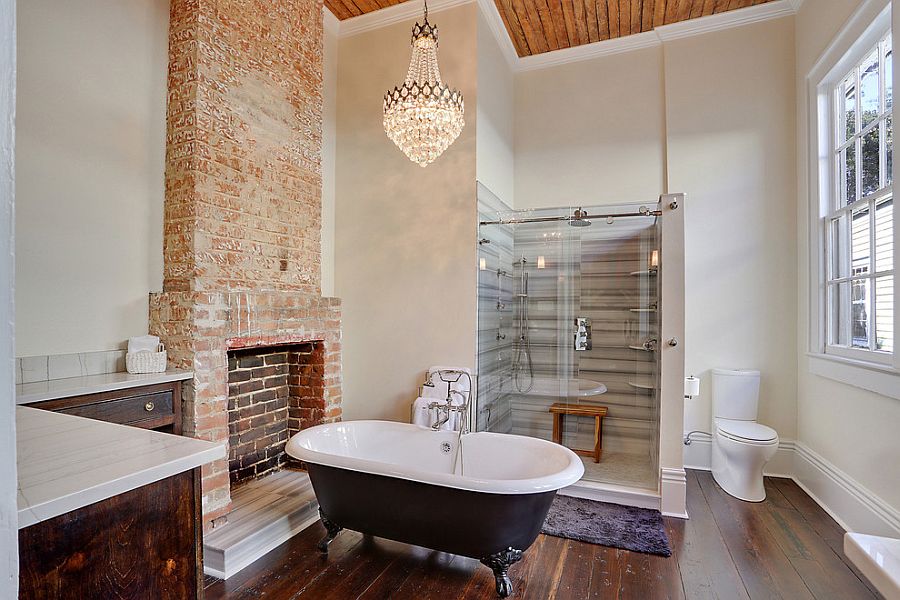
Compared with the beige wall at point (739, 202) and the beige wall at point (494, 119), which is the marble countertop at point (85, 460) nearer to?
the beige wall at point (494, 119)

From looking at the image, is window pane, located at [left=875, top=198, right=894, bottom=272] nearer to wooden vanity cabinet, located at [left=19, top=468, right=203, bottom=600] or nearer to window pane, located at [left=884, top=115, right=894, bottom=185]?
window pane, located at [left=884, top=115, right=894, bottom=185]

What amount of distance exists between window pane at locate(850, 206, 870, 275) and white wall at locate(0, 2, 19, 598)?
12.3 ft

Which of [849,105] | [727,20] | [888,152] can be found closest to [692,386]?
[888,152]

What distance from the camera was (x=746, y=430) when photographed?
133 inches

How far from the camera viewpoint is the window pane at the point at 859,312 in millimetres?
2859

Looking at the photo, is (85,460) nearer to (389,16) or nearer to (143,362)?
(143,362)

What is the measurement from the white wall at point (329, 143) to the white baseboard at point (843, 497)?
364 centimetres

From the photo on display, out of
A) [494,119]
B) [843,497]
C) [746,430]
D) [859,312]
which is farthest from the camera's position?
[494,119]

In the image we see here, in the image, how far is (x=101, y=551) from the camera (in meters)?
0.94

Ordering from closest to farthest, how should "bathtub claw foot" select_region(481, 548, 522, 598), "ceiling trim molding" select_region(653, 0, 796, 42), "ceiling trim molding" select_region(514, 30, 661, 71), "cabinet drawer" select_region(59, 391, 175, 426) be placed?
"cabinet drawer" select_region(59, 391, 175, 426)
"bathtub claw foot" select_region(481, 548, 522, 598)
"ceiling trim molding" select_region(653, 0, 796, 42)
"ceiling trim molding" select_region(514, 30, 661, 71)

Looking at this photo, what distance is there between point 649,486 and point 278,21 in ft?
12.8

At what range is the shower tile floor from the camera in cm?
328

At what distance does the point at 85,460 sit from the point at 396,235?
2.90 meters

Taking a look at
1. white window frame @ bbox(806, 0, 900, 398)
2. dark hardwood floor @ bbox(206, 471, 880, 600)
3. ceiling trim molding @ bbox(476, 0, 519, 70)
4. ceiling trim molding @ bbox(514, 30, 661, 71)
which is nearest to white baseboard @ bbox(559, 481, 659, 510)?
dark hardwood floor @ bbox(206, 471, 880, 600)
